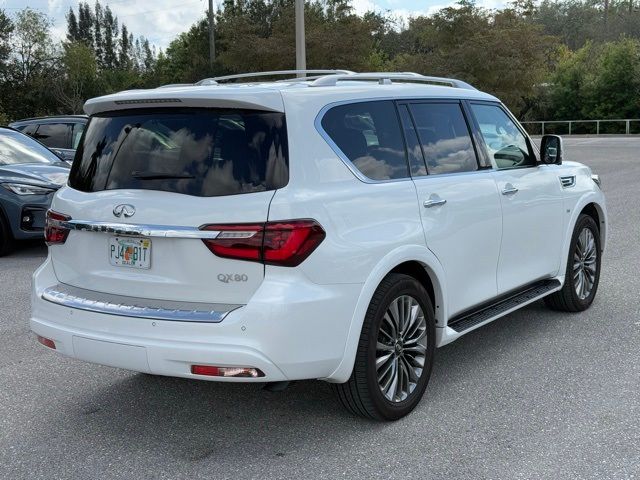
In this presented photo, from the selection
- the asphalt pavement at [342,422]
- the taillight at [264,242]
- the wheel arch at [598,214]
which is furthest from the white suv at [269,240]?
the wheel arch at [598,214]

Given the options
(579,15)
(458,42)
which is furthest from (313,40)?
(579,15)

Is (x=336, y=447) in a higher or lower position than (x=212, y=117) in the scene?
lower

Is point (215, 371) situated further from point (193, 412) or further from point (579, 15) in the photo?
point (579, 15)

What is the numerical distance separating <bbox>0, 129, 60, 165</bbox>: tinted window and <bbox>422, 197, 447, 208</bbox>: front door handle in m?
7.38

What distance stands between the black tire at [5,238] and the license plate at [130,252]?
610 cm

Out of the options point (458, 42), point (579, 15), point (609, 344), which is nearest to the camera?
point (609, 344)

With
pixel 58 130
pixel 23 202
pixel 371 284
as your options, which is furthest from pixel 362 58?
pixel 371 284

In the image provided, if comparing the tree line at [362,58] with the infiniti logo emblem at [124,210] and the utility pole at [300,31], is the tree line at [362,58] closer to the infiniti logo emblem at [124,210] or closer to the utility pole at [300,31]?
the utility pole at [300,31]

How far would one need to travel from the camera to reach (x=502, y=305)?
4.98 m

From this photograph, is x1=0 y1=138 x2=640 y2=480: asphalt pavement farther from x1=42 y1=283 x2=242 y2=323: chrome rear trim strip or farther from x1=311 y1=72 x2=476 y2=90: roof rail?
x1=311 y1=72 x2=476 y2=90: roof rail

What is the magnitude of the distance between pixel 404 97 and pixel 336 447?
79.8 inches

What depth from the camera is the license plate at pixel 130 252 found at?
362 cm

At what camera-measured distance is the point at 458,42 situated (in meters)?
44.1

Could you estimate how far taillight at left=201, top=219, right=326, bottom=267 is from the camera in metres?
3.41
